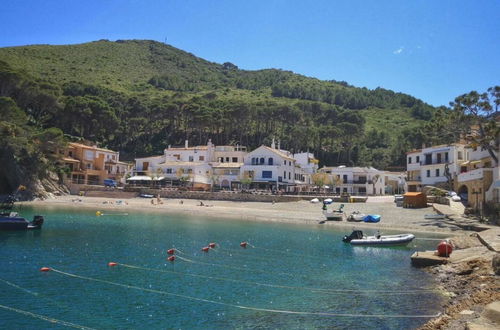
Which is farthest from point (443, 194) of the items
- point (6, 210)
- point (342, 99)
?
point (342, 99)

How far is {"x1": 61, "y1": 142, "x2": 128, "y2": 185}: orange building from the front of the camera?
80800 millimetres

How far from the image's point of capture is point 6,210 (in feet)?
133

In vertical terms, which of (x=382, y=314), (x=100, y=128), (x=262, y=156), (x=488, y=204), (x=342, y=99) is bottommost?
(x=382, y=314)

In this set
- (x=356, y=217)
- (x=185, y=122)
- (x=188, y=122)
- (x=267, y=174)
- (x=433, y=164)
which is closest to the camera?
(x=356, y=217)

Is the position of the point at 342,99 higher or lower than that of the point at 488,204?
higher

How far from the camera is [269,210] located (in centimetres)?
6028

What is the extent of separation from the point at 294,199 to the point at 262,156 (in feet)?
50.2

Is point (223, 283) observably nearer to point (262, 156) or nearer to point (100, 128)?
point (262, 156)

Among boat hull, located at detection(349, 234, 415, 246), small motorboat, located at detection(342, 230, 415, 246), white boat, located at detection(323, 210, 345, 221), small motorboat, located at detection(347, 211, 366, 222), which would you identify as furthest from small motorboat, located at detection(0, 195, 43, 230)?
small motorboat, located at detection(347, 211, 366, 222)

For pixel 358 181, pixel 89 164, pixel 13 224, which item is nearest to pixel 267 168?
pixel 358 181

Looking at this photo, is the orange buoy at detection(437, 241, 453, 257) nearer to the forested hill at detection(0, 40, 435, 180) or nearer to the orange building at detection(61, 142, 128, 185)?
the orange building at detection(61, 142, 128, 185)

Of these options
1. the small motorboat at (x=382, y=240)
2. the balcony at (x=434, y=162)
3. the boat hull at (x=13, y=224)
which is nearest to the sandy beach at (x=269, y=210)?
the small motorboat at (x=382, y=240)

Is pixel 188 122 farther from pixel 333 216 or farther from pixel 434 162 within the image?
pixel 333 216

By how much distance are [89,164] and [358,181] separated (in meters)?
55.6
